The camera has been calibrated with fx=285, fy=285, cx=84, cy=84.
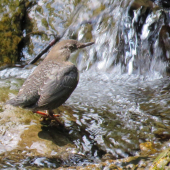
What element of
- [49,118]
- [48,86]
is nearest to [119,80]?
[49,118]

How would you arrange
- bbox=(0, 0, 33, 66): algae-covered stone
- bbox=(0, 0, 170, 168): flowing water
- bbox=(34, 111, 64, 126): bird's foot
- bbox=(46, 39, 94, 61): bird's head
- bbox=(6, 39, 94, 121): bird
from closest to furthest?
bbox=(6, 39, 94, 121): bird < bbox=(0, 0, 170, 168): flowing water < bbox=(34, 111, 64, 126): bird's foot < bbox=(46, 39, 94, 61): bird's head < bbox=(0, 0, 33, 66): algae-covered stone

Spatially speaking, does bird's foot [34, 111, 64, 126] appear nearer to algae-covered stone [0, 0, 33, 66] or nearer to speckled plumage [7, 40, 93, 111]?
speckled plumage [7, 40, 93, 111]

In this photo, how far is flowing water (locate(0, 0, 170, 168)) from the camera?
350 cm

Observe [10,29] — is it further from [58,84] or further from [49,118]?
[58,84]

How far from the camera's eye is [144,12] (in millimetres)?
6242

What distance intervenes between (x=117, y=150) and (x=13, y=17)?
558 centimetres

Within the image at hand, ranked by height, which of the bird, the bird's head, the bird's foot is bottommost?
the bird's foot

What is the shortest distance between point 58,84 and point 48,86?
14 centimetres

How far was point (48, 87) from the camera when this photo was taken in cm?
340

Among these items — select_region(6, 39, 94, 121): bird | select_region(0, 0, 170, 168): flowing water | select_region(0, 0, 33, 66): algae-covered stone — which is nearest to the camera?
select_region(6, 39, 94, 121): bird

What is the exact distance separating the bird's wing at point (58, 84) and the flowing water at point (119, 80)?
0.48 metres

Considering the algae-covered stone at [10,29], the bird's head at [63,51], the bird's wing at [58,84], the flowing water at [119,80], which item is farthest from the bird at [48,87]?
the algae-covered stone at [10,29]

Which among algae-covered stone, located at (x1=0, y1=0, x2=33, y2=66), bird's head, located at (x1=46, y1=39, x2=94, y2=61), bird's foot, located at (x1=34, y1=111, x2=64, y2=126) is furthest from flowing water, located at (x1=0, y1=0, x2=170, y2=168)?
bird's head, located at (x1=46, y1=39, x2=94, y2=61)

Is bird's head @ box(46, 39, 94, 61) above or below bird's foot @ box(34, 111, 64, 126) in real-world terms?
above
